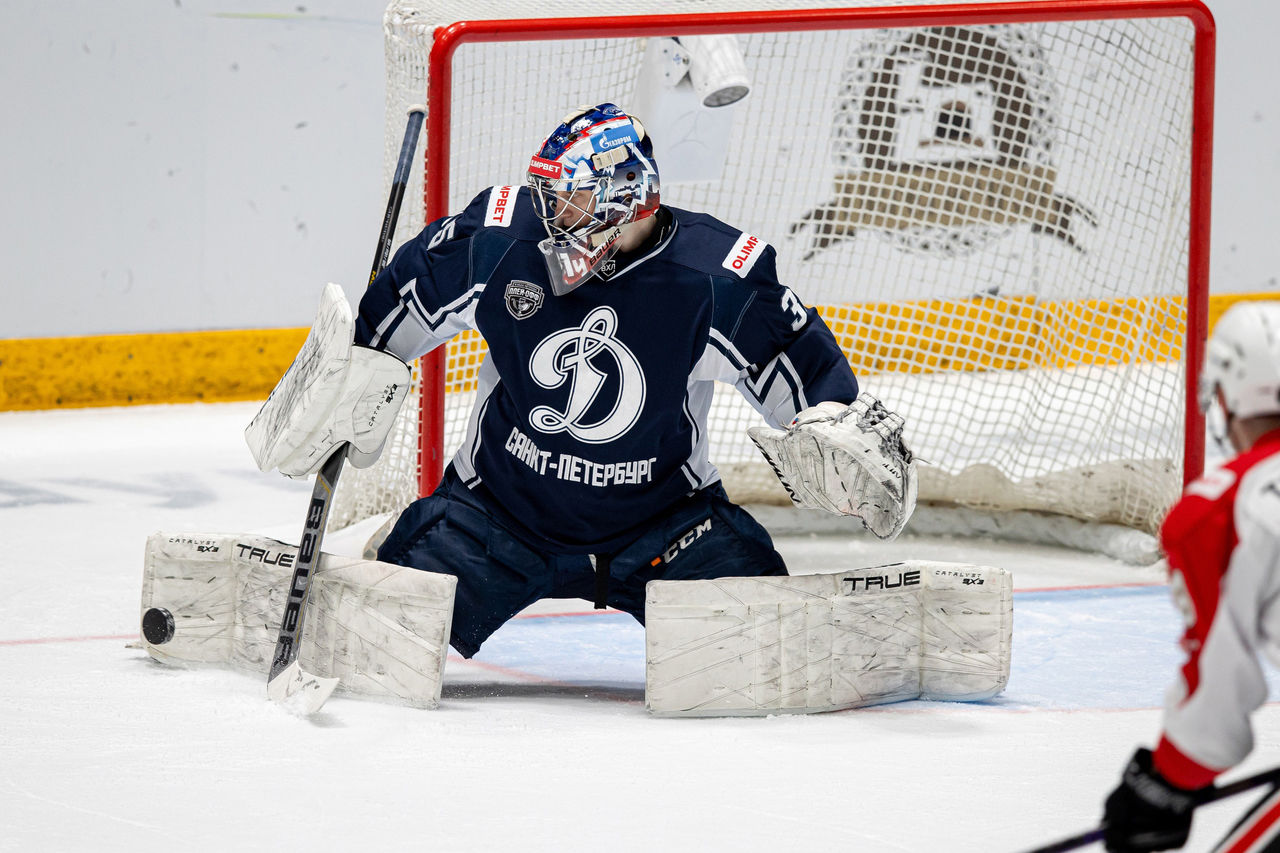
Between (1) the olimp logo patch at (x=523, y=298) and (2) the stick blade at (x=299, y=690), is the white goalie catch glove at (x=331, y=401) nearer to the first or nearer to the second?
(1) the olimp logo patch at (x=523, y=298)

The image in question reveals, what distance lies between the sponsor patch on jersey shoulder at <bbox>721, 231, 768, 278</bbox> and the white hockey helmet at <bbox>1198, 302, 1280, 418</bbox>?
55.3 inches

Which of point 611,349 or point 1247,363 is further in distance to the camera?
point 611,349

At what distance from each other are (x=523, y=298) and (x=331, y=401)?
373mm

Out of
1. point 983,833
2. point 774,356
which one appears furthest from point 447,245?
point 983,833

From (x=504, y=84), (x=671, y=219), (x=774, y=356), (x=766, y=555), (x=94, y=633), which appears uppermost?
(x=504, y=84)

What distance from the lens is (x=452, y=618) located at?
109 inches

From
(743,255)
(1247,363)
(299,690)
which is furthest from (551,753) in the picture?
(1247,363)

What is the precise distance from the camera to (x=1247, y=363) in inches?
53.4

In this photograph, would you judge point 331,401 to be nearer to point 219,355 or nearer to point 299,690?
point 299,690

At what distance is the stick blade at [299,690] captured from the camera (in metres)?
2.60

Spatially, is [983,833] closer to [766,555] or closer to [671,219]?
[766,555]

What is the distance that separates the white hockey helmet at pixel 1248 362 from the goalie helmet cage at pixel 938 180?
8.29 ft

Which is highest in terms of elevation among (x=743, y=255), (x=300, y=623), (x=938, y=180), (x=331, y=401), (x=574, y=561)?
(x=938, y=180)

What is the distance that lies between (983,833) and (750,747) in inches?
18.2
